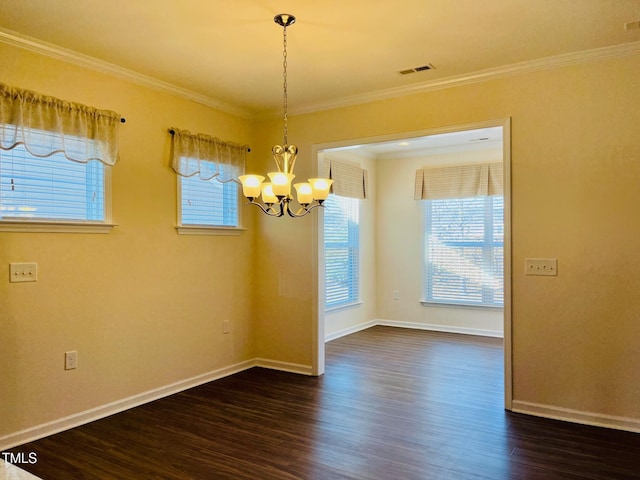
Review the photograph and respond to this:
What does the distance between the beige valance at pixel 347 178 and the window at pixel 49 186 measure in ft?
10.3

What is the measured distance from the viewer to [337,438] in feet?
10.4

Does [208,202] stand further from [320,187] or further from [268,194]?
[320,187]

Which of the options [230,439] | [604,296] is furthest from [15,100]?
[604,296]

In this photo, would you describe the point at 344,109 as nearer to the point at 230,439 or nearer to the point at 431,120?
the point at 431,120

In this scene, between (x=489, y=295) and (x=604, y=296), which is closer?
(x=604, y=296)

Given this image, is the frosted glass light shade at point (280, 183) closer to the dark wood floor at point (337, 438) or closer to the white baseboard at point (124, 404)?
the dark wood floor at point (337, 438)

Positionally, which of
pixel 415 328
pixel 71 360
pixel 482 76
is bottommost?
pixel 415 328

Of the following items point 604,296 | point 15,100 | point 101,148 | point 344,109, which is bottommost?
point 604,296

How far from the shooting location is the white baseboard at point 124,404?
3.10 m

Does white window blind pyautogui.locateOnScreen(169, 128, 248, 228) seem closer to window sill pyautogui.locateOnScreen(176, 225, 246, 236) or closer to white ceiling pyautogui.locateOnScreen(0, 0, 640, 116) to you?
window sill pyautogui.locateOnScreen(176, 225, 246, 236)

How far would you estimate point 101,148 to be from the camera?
353cm

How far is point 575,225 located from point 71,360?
3873mm

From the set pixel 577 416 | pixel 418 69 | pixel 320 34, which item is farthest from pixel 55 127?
pixel 577 416

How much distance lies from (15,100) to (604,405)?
4.62 m
